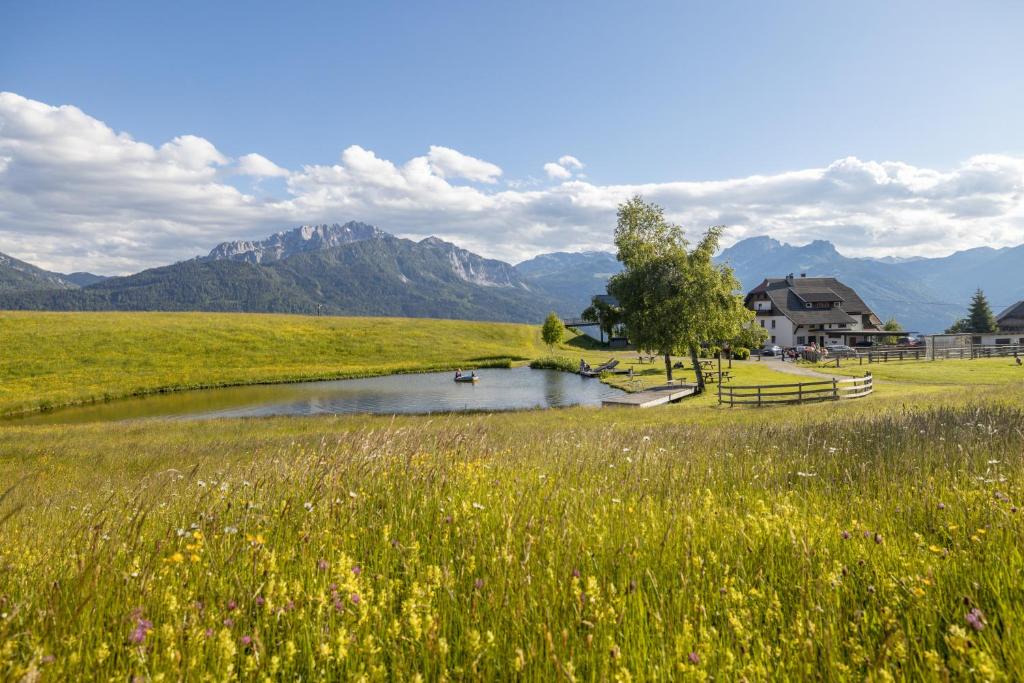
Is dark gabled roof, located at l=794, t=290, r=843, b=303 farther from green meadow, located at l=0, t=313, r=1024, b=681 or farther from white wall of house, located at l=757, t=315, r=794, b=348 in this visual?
green meadow, located at l=0, t=313, r=1024, b=681

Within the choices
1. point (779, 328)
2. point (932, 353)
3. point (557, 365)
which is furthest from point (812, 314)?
point (557, 365)

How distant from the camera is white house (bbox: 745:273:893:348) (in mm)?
104375

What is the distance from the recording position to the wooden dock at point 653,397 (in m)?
37.4

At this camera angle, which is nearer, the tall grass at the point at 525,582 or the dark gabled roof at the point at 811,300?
the tall grass at the point at 525,582

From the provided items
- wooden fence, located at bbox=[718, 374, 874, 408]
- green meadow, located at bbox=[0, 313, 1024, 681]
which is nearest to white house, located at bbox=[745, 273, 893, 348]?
wooden fence, located at bbox=[718, 374, 874, 408]

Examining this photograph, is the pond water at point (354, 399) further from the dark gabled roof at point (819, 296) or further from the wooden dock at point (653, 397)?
the dark gabled roof at point (819, 296)

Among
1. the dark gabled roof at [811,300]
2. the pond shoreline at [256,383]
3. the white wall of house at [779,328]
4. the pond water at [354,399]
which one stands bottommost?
the pond water at [354,399]

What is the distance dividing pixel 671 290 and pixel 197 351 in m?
65.9

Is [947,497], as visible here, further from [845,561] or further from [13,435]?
[13,435]

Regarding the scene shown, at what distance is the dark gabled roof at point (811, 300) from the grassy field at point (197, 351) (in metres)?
52.1

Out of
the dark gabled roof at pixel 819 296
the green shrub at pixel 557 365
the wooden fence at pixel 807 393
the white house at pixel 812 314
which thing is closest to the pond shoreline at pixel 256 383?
the green shrub at pixel 557 365

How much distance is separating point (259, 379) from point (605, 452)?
63139 millimetres

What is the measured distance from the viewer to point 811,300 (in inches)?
4419

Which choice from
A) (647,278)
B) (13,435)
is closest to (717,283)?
(647,278)
